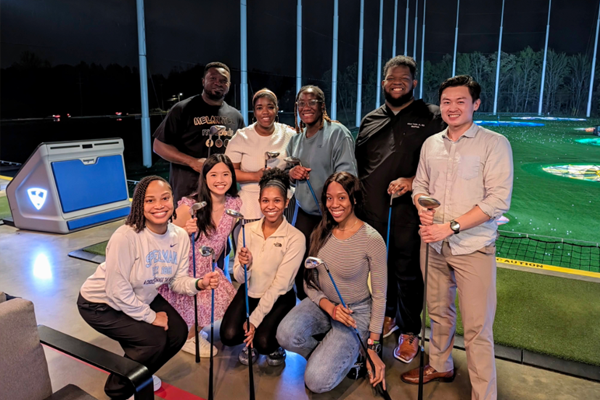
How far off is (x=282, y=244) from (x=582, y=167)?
494 inches

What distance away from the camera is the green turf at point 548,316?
2.93m

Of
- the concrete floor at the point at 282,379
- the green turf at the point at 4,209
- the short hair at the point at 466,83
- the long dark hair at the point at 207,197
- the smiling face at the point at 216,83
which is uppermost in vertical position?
the smiling face at the point at 216,83

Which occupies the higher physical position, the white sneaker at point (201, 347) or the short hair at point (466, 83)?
the short hair at point (466, 83)

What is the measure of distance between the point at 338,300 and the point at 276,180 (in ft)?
2.77

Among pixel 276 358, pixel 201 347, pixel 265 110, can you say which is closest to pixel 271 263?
pixel 276 358

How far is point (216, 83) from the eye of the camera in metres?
3.69

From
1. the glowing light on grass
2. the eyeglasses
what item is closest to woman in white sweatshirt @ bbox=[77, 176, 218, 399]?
the eyeglasses

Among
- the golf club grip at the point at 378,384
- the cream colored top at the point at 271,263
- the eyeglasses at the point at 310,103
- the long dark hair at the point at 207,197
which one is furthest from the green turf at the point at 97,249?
the golf club grip at the point at 378,384

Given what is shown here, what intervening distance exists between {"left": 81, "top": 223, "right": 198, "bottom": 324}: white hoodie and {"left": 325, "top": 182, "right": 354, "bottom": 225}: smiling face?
887 millimetres

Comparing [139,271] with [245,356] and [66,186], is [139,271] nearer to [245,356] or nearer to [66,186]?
[245,356]

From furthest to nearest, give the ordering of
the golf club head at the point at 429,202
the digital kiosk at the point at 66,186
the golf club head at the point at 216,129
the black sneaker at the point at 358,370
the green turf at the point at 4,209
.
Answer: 1. the green turf at the point at 4,209
2. the digital kiosk at the point at 66,186
3. the golf club head at the point at 216,129
4. the black sneaker at the point at 358,370
5. the golf club head at the point at 429,202

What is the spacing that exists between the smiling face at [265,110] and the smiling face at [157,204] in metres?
1.02

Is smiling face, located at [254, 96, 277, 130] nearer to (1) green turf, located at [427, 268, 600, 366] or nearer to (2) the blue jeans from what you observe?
(2) the blue jeans

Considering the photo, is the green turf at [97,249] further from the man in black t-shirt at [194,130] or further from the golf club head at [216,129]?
the golf club head at [216,129]
